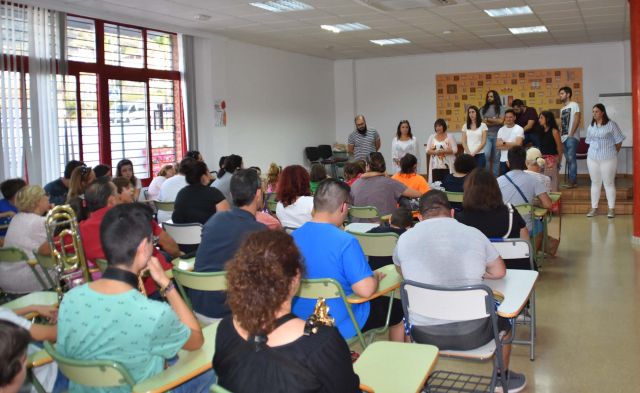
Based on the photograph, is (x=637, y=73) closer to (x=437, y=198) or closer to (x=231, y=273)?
(x=437, y=198)

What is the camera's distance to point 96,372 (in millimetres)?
2090

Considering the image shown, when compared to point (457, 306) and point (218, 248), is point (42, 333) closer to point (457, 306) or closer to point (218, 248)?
point (218, 248)

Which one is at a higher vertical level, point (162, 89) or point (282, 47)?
point (282, 47)

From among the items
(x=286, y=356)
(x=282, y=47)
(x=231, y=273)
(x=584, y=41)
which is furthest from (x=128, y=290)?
(x=584, y=41)

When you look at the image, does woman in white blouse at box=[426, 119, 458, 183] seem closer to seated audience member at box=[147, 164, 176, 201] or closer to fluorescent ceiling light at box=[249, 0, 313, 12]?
fluorescent ceiling light at box=[249, 0, 313, 12]

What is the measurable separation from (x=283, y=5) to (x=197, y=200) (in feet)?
13.8

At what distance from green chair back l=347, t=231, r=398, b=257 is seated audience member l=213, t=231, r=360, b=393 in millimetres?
2300

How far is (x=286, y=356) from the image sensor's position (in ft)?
5.94

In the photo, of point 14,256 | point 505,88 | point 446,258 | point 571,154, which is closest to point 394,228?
point 446,258

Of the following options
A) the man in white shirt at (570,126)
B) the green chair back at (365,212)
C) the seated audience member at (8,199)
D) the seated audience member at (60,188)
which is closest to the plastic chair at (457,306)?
the green chair back at (365,212)

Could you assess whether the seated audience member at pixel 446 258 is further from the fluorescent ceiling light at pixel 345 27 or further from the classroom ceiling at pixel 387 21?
the fluorescent ceiling light at pixel 345 27

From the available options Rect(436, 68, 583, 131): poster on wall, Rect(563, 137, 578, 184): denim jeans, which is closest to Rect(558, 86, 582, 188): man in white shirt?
Rect(563, 137, 578, 184): denim jeans

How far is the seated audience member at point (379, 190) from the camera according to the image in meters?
5.93

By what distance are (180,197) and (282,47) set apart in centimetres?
804
